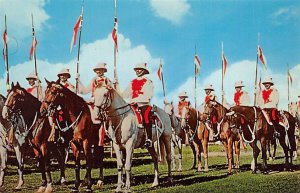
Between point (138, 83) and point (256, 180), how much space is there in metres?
2.27

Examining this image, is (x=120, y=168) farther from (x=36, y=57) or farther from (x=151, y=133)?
(x=36, y=57)

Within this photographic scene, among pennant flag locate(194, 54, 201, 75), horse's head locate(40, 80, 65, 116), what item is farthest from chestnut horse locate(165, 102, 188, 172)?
horse's head locate(40, 80, 65, 116)

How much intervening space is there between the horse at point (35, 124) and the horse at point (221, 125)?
280 centimetres

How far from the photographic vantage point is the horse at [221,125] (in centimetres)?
860

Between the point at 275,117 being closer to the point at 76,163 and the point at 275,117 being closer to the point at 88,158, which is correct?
the point at 88,158

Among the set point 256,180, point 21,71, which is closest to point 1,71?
point 21,71

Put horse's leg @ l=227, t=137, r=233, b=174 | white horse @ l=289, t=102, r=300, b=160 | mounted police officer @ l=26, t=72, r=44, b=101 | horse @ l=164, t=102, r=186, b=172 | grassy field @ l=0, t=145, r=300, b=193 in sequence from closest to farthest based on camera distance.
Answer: grassy field @ l=0, t=145, r=300, b=193 → mounted police officer @ l=26, t=72, r=44, b=101 → horse's leg @ l=227, t=137, r=233, b=174 → horse @ l=164, t=102, r=186, b=172 → white horse @ l=289, t=102, r=300, b=160

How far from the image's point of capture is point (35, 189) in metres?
6.82

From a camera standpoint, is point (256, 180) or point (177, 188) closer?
point (177, 188)

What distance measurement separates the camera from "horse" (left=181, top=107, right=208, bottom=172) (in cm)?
915

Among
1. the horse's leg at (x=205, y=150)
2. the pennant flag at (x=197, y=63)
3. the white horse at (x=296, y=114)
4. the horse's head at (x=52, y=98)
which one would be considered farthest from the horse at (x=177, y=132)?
the horse's head at (x=52, y=98)

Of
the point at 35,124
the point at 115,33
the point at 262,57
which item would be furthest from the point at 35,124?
the point at 262,57

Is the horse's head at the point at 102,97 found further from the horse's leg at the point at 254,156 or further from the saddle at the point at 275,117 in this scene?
the saddle at the point at 275,117

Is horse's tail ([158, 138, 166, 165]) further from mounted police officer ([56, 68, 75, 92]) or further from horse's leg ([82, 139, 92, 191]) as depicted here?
mounted police officer ([56, 68, 75, 92])
